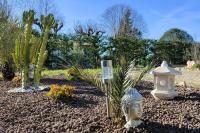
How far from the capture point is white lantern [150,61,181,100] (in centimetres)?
716

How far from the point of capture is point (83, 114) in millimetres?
6473

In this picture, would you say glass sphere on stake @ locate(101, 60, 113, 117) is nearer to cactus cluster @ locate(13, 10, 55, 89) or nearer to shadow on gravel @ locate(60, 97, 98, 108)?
shadow on gravel @ locate(60, 97, 98, 108)

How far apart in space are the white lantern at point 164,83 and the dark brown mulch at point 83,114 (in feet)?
0.46

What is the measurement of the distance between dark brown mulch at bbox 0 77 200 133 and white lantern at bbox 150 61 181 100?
14 centimetres

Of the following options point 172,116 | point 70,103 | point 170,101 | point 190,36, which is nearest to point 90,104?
point 70,103

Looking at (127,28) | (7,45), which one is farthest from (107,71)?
(127,28)

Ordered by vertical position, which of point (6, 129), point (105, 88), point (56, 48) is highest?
point (56, 48)

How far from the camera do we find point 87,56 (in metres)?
20.1

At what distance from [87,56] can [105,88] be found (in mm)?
14083

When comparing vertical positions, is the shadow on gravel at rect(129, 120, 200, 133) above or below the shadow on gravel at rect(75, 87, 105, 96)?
below

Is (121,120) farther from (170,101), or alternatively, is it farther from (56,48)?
(56,48)

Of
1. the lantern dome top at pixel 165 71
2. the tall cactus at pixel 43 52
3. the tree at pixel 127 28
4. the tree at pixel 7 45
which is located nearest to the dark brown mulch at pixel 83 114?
the lantern dome top at pixel 165 71

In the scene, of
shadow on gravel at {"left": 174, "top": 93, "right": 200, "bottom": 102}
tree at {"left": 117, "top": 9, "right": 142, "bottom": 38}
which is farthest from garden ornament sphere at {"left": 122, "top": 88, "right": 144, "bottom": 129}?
tree at {"left": 117, "top": 9, "right": 142, "bottom": 38}

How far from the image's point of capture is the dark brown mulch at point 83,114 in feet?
18.3
